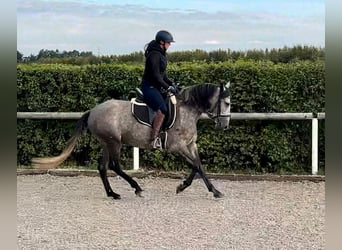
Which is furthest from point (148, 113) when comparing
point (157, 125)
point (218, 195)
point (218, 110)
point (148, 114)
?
point (218, 195)

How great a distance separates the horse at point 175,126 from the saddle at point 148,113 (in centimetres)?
6

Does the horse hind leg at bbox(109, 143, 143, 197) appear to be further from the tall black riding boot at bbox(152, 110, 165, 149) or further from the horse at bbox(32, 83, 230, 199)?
the tall black riding boot at bbox(152, 110, 165, 149)

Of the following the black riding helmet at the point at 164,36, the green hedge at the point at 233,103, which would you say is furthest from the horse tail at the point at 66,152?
the green hedge at the point at 233,103

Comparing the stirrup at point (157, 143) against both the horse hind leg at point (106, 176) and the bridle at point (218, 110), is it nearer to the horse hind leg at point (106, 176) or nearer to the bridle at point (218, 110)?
the horse hind leg at point (106, 176)

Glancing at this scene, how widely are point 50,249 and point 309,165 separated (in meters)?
5.78

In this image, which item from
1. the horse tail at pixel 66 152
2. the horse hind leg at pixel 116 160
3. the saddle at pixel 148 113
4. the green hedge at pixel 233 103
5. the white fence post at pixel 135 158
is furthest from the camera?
the white fence post at pixel 135 158

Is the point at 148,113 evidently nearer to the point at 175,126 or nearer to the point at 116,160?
the point at 175,126

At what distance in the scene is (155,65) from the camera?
7.03 meters

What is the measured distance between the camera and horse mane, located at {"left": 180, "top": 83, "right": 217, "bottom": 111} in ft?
24.4

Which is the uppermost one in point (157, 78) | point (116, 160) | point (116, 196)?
point (157, 78)

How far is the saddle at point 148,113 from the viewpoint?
24.0 feet

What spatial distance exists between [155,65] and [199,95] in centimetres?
82

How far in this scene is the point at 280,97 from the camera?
9.29 meters
